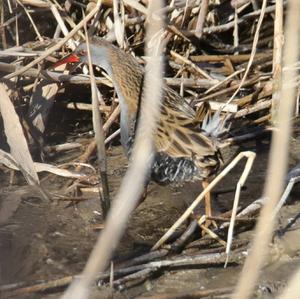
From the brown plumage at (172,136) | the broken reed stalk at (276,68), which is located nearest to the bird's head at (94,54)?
the brown plumage at (172,136)

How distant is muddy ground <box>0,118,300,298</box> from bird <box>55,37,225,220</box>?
278mm

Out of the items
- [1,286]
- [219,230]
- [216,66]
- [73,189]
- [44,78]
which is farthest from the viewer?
[216,66]

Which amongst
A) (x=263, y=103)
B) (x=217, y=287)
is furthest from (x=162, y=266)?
(x=263, y=103)

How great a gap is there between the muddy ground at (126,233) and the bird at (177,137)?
0.28 metres

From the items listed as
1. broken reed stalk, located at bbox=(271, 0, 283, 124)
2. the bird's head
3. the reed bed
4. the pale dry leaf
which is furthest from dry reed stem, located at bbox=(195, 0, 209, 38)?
the pale dry leaf

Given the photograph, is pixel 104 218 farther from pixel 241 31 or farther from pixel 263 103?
pixel 241 31

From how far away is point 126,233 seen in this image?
→ 3.77 meters

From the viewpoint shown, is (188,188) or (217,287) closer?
(217,287)

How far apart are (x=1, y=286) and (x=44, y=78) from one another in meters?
1.60

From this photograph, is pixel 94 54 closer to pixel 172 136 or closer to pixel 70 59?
pixel 70 59

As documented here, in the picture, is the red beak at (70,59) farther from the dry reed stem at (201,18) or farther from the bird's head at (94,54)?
the dry reed stem at (201,18)

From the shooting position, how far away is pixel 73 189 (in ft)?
13.5

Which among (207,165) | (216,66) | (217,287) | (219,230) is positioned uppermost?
(216,66)

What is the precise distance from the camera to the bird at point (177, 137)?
3.66 meters
